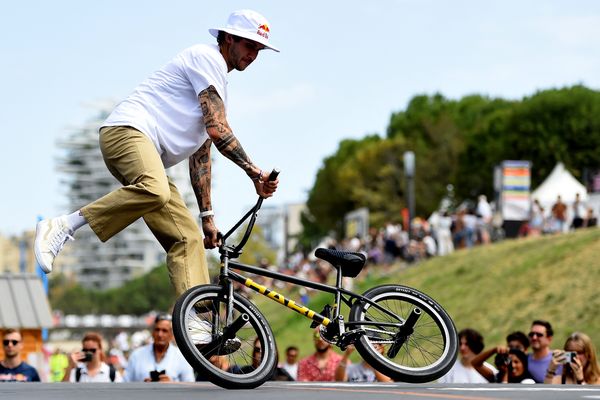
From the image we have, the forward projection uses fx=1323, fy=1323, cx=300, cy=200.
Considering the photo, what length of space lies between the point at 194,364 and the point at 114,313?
170 metres

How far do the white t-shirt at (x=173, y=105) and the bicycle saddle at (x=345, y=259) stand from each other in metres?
1.01

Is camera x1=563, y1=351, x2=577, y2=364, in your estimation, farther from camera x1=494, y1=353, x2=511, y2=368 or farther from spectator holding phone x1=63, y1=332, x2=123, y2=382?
spectator holding phone x1=63, y1=332, x2=123, y2=382

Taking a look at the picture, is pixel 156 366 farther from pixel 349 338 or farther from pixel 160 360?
pixel 349 338

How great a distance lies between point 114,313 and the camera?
6895 inches

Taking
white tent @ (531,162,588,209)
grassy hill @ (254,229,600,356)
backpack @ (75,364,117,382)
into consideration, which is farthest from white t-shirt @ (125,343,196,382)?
white tent @ (531,162,588,209)

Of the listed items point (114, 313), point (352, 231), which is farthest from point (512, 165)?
point (114, 313)

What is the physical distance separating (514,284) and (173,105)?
119 ft

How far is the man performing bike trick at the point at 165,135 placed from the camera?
7.43m

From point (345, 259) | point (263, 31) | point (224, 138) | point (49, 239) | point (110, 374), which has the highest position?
point (263, 31)

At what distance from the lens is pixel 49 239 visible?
7.48 meters

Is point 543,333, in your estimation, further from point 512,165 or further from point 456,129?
point 456,129

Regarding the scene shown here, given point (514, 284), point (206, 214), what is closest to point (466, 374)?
point (206, 214)

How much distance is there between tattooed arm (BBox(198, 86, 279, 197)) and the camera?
750 cm

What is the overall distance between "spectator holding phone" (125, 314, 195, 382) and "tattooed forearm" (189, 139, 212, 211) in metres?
2.38
